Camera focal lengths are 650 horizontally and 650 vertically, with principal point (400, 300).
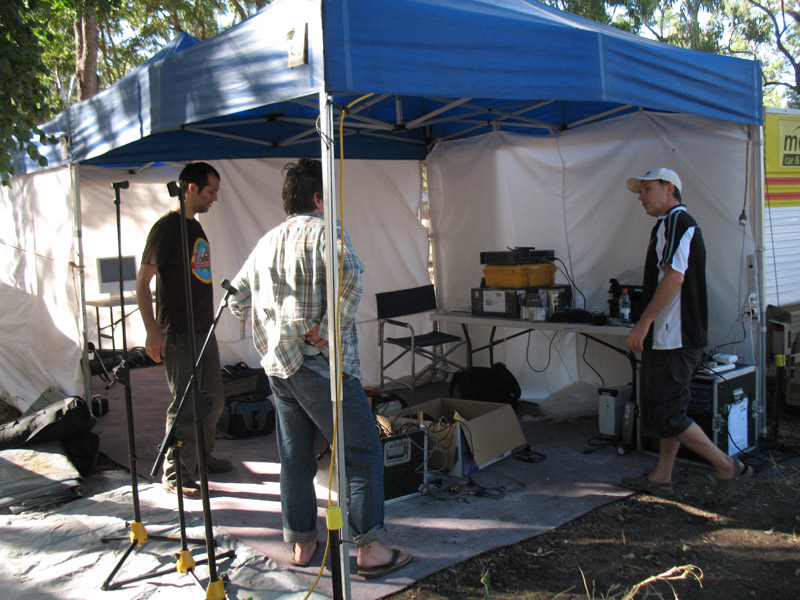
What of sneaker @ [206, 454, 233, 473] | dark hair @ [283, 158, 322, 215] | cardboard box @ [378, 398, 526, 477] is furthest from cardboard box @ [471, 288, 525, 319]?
dark hair @ [283, 158, 322, 215]

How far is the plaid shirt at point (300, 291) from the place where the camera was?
7.75ft

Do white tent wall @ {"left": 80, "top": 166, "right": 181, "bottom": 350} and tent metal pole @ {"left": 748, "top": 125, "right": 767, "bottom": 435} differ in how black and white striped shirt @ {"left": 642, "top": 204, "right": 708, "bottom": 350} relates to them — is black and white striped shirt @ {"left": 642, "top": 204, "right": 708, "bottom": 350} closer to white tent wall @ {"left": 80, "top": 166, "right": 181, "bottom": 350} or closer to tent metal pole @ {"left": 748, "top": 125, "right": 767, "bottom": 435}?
tent metal pole @ {"left": 748, "top": 125, "right": 767, "bottom": 435}

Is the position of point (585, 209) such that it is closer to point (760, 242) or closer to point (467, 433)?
point (760, 242)

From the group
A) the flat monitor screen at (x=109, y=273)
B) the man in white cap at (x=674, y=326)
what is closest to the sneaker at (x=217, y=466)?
the man in white cap at (x=674, y=326)

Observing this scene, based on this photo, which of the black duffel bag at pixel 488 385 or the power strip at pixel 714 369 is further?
the black duffel bag at pixel 488 385

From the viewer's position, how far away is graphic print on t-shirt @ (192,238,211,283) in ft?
11.3

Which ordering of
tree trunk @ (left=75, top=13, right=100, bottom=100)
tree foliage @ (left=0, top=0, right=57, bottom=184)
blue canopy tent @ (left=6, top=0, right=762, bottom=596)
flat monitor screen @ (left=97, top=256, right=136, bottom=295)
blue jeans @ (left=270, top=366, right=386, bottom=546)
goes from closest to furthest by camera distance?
1. blue canopy tent @ (left=6, top=0, right=762, bottom=596)
2. blue jeans @ (left=270, top=366, right=386, bottom=546)
3. tree foliage @ (left=0, top=0, right=57, bottom=184)
4. flat monitor screen @ (left=97, top=256, right=136, bottom=295)
5. tree trunk @ (left=75, top=13, right=100, bottom=100)

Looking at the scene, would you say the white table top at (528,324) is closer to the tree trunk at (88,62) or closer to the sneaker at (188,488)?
the sneaker at (188,488)

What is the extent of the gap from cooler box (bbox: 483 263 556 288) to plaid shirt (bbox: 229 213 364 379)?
258 centimetres

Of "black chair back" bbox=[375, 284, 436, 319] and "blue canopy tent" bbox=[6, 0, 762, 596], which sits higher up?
"blue canopy tent" bbox=[6, 0, 762, 596]

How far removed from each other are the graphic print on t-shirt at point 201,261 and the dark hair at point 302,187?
45.4 inches

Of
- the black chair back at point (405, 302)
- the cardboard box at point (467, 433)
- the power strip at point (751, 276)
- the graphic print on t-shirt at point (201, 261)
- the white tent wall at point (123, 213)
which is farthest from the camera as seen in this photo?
the white tent wall at point (123, 213)

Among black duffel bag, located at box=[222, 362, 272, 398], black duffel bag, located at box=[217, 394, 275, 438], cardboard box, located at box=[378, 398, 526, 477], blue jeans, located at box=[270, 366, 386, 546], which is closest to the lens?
blue jeans, located at box=[270, 366, 386, 546]

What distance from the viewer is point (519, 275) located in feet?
15.8
